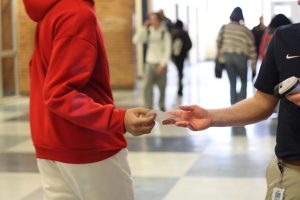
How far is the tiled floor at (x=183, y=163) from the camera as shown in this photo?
5348 millimetres

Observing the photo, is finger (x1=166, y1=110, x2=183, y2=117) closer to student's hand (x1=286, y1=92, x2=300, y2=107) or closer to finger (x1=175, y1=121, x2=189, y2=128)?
finger (x1=175, y1=121, x2=189, y2=128)

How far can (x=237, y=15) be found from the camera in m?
9.00

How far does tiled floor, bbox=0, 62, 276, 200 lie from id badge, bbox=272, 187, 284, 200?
2856mm

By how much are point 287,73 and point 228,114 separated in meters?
0.36

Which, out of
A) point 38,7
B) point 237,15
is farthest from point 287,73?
point 237,15

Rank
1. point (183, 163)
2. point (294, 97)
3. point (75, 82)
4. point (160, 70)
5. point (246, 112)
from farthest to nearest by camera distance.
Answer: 1. point (160, 70)
2. point (183, 163)
3. point (246, 112)
4. point (75, 82)
5. point (294, 97)

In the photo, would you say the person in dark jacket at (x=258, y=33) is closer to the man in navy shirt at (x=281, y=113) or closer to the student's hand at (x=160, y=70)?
the student's hand at (x=160, y=70)

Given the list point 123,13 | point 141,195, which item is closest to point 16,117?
point 123,13

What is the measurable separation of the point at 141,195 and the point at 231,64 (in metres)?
4.74

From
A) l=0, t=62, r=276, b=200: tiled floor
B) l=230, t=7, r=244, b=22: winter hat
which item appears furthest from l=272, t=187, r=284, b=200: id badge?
l=230, t=7, r=244, b=22: winter hat

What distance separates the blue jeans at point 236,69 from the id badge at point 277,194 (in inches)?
281

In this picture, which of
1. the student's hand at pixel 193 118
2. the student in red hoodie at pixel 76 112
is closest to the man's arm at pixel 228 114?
the student's hand at pixel 193 118

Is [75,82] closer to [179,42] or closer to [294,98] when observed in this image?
[294,98]

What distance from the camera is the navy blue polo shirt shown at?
2207mm
